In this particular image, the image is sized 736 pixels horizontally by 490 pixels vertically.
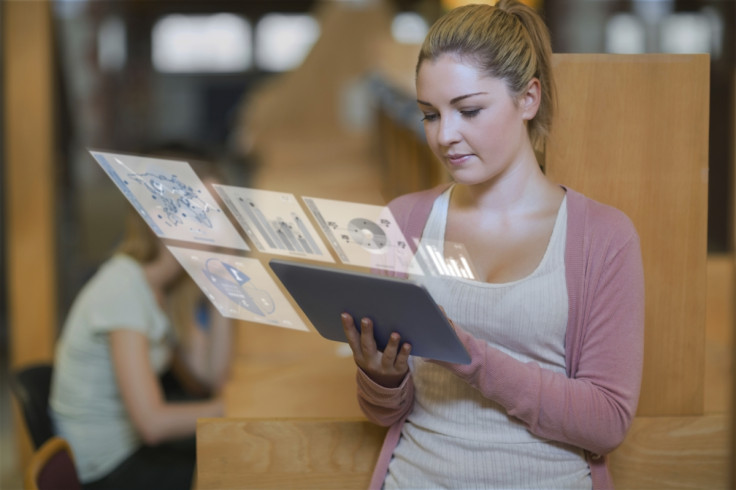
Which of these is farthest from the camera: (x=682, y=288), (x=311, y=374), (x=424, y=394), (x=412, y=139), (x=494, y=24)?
(x=412, y=139)

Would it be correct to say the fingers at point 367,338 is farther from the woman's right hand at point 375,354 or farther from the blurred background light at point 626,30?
the blurred background light at point 626,30

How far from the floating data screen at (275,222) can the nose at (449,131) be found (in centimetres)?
20

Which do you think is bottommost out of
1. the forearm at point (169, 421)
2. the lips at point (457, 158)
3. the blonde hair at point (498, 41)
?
the forearm at point (169, 421)

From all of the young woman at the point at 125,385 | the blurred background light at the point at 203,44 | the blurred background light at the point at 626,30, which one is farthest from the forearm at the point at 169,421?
the blurred background light at the point at 203,44

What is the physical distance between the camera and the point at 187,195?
41.5 inches

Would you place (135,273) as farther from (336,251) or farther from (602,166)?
(602,166)

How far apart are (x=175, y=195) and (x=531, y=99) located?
0.45 meters

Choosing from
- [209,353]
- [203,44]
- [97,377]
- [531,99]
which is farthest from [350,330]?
[203,44]

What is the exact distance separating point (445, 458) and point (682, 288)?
416mm

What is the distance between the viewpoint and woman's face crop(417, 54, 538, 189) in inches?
36.4

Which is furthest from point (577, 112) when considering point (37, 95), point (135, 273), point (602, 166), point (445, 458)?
point (37, 95)

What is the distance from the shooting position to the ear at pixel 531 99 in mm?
964

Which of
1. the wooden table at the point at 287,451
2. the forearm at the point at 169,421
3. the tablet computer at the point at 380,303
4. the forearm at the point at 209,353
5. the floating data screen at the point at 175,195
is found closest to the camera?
the tablet computer at the point at 380,303

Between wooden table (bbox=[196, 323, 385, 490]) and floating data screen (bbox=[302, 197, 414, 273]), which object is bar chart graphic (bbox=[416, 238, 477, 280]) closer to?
floating data screen (bbox=[302, 197, 414, 273])
